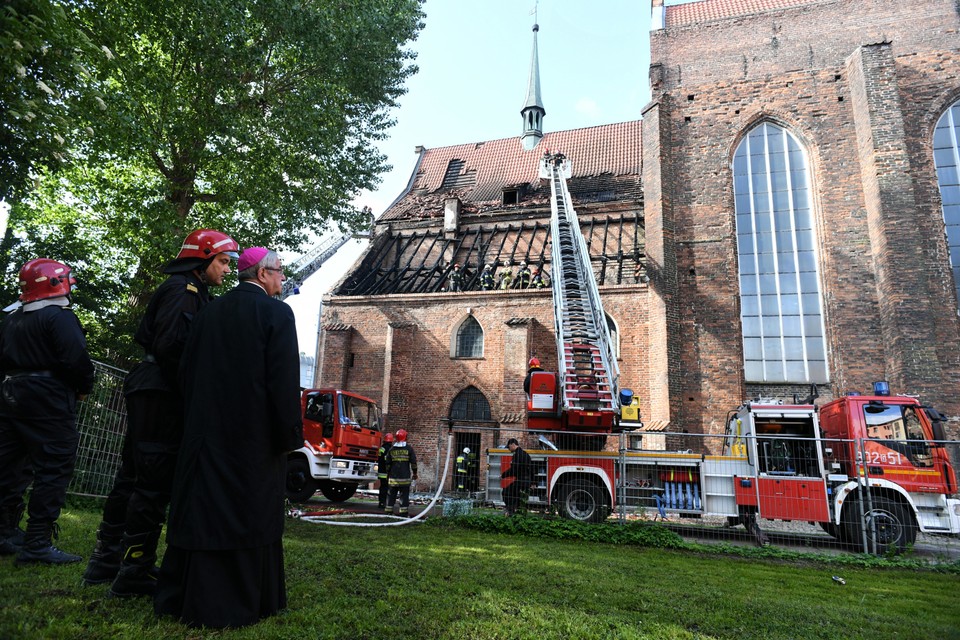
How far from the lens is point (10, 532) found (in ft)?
13.6

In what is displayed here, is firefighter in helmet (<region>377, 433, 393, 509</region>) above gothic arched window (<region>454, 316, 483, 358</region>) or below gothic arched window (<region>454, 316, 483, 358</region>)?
below

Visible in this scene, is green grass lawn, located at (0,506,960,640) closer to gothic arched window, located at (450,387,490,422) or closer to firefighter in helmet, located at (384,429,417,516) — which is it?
firefighter in helmet, located at (384,429,417,516)

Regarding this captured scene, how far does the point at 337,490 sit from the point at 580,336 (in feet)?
21.1

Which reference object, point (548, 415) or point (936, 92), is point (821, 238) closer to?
point (936, 92)

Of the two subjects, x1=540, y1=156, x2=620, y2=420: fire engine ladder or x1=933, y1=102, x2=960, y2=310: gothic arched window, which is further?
x1=933, y1=102, x2=960, y2=310: gothic arched window

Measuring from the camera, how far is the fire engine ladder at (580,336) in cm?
1055

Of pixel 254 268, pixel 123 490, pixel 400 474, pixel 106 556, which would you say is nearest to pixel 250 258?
pixel 254 268

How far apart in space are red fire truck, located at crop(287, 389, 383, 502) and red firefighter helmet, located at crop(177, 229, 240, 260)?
25.4 ft

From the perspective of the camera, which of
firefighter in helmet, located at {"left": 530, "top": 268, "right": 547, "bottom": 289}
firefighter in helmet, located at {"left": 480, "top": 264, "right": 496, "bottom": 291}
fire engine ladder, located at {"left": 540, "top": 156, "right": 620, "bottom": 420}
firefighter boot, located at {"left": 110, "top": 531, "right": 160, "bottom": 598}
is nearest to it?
firefighter boot, located at {"left": 110, "top": 531, "right": 160, "bottom": 598}

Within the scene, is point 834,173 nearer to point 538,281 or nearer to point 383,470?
point 538,281

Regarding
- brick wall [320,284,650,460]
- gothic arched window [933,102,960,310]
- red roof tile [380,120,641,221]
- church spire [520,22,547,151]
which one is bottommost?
brick wall [320,284,650,460]

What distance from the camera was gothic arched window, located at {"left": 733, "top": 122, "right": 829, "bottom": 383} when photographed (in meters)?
17.2

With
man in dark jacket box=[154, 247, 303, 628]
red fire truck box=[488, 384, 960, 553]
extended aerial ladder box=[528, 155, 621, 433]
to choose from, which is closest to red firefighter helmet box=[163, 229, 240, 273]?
man in dark jacket box=[154, 247, 303, 628]

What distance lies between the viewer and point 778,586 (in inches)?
209
